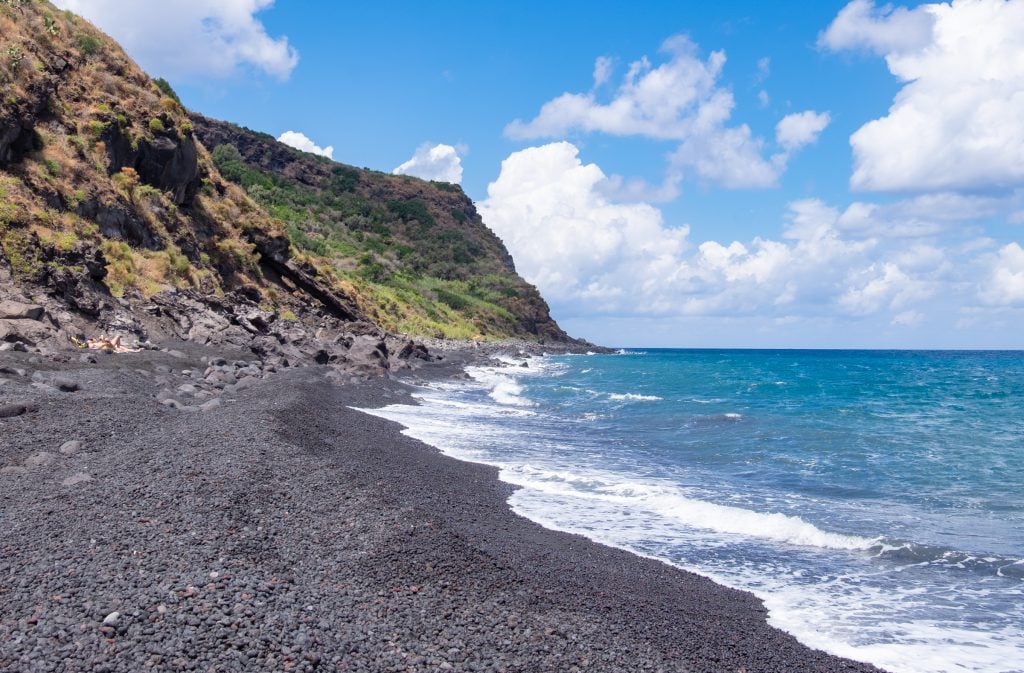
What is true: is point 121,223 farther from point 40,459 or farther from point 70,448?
point 40,459

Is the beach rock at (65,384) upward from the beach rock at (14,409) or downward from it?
upward

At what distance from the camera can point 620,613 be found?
673 centimetres

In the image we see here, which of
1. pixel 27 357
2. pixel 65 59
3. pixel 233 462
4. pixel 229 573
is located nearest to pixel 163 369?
pixel 27 357

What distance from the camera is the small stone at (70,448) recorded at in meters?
9.69

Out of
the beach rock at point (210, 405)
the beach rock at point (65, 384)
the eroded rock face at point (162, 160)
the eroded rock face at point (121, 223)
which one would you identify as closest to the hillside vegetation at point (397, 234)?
the eroded rock face at point (162, 160)

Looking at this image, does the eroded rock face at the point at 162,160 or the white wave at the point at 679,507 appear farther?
the eroded rock face at the point at 162,160

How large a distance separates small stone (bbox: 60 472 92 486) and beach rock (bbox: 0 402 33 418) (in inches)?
130

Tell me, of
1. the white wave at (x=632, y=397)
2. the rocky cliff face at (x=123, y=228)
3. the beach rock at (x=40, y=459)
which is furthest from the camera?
the white wave at (x=632, y=397)

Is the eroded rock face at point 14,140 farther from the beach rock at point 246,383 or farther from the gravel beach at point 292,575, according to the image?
the gravel beach at point 292,575

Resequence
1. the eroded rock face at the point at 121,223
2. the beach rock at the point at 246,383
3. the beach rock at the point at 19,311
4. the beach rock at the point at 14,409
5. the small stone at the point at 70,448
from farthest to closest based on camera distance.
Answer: the eroded rock face at the point at 121,223 < the beach rock at the point at 246,383 < the beach rock at the point at 19,311 < the beach rock at the point at 14,409 < the small stone at the point at 70,448

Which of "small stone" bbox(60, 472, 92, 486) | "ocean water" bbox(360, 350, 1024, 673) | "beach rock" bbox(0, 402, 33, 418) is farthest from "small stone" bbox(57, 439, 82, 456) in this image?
"ocean water" bbox(360, 350, 1024, 673)

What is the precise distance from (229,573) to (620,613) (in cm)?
346

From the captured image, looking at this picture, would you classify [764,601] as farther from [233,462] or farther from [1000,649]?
[233,462]

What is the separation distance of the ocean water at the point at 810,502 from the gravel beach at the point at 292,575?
0.92 metres
